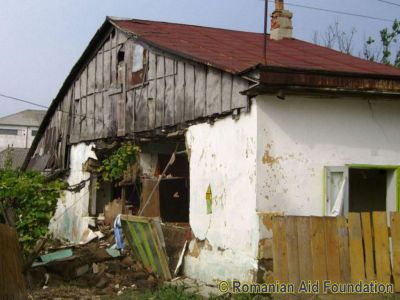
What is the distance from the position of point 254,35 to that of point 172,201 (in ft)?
18.1

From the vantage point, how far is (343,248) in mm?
7758

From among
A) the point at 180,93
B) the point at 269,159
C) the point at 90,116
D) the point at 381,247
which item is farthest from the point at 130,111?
the point at 381,247

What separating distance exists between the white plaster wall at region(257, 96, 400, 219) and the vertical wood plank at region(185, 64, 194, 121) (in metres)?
2.38

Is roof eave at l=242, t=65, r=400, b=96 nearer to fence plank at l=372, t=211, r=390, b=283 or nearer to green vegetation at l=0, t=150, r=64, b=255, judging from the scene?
fence plank at l=372, t=211, r=390, b=283

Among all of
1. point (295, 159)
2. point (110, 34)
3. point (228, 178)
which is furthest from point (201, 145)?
point (110, 34)

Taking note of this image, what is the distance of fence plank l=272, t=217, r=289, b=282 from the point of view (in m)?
7.64

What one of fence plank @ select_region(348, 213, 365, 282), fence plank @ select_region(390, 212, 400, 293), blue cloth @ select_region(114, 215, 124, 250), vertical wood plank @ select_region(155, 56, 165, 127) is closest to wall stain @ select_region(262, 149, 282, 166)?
fence plank @ select_region(348, 213, 365, 282)

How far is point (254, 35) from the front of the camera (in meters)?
15.4

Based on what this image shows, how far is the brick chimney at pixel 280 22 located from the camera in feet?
47.4

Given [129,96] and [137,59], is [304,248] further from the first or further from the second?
[137,59]

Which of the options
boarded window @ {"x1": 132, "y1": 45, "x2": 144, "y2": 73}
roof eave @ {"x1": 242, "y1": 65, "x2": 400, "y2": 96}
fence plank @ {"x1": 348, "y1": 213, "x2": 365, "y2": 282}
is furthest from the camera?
boarded window @ {"x1": 132, "y1": 45, "x2": 144, "y2": 73}

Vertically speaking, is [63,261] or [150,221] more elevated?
[150,221]

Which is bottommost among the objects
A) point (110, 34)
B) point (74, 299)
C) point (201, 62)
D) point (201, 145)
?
point (74, 299)

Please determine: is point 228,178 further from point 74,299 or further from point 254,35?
point 254,35
